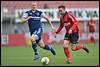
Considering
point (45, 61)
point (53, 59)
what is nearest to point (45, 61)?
point (45, 61)

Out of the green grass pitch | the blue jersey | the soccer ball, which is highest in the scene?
the blue jersey

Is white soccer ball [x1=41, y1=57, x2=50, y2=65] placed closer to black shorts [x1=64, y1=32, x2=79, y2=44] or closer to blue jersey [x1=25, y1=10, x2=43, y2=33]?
black shorts [x1=64, y1=32, x2=79, y2=44]

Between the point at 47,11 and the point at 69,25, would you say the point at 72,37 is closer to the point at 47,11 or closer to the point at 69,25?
the point at 69,25

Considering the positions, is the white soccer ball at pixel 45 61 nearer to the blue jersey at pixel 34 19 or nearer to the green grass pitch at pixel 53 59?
the green grass pitch at pixel 53 59

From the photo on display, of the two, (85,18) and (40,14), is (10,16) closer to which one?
(85,18)

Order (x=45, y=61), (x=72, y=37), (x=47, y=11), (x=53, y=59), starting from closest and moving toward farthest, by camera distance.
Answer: (x=45, y=61) < (x=72, y=37) < (x=53, y=59) < (x=47, y=11)

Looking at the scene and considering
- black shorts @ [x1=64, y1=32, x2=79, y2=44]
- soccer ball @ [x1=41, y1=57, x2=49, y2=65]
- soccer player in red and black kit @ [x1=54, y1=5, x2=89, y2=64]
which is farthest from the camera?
black shorts @ [x1=64, y1=32, x2=79, y2=44]

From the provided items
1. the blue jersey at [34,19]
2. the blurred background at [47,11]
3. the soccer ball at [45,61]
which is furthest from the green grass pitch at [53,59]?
the blurred background at [47,11]

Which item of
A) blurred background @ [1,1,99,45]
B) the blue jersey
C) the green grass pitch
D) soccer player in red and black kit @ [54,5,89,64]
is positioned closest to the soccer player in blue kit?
the blue jersey

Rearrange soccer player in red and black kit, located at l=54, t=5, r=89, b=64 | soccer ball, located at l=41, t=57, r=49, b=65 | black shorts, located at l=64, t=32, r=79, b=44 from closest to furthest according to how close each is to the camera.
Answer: soccer player in red and black kit, located at l=54, t=5, r=89, b=64 → soccer ball, located at l=41, t=57, r=49, b=65 → black shorts, located at l=64, t=32, r=79, b=44

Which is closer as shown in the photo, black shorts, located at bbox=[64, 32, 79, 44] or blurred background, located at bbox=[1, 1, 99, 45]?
black shorts, located at bbox=[64, 32, 79, 44]

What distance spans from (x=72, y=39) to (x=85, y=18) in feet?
79.7

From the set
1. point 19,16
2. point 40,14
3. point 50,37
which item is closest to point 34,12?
point 40,14

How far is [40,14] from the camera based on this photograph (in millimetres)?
14406
